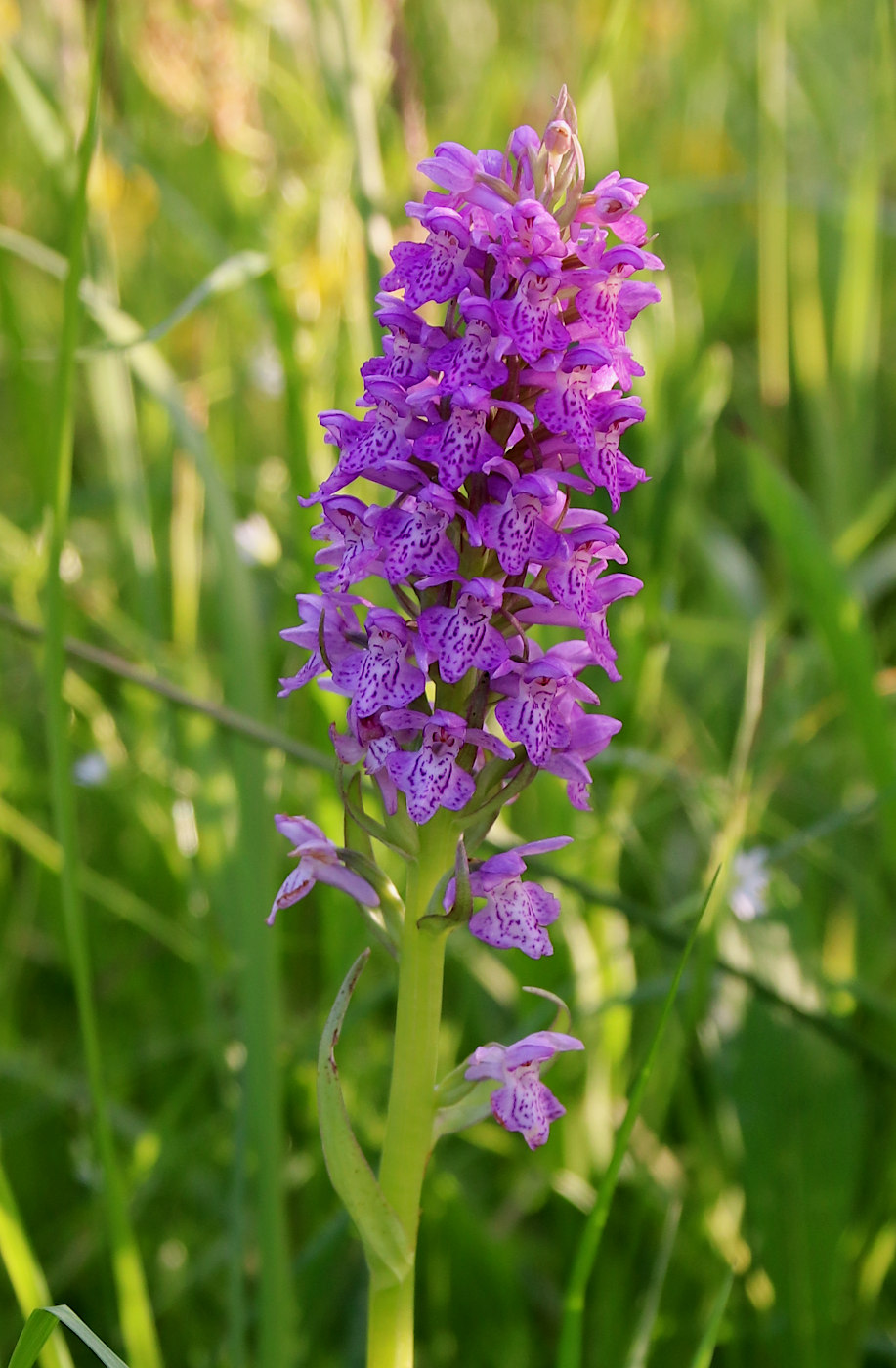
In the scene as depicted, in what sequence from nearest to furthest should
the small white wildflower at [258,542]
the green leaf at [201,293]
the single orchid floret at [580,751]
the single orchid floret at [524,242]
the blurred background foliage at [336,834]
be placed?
the single orchid floret at [524,242]
the single orchid floret at [580,751]
the green leaf at [201,293]
the blurred background foliage at [336,834]
the small white wildflower at [258,542]

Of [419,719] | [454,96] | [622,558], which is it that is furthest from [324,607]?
[454,96]

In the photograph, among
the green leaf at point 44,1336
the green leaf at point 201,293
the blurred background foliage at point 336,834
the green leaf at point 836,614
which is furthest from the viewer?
the green leaf at point 836,614

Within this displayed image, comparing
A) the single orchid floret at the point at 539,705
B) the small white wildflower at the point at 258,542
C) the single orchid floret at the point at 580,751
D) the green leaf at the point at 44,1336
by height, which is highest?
the small white wildflower at the point at 258,542

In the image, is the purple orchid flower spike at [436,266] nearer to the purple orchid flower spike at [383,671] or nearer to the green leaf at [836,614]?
the purple orchid flower spike at [383,671]

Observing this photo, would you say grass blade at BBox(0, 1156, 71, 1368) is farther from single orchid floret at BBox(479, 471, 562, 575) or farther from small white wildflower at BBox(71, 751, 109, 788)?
small white wildflower at BBox(71, 751, 109, 788)

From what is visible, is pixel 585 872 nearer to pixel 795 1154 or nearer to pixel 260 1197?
pixel 795 1154

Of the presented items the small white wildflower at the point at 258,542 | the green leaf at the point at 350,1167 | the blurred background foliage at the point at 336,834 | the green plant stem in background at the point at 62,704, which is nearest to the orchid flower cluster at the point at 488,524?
the green leaf at the point at 350,1167
